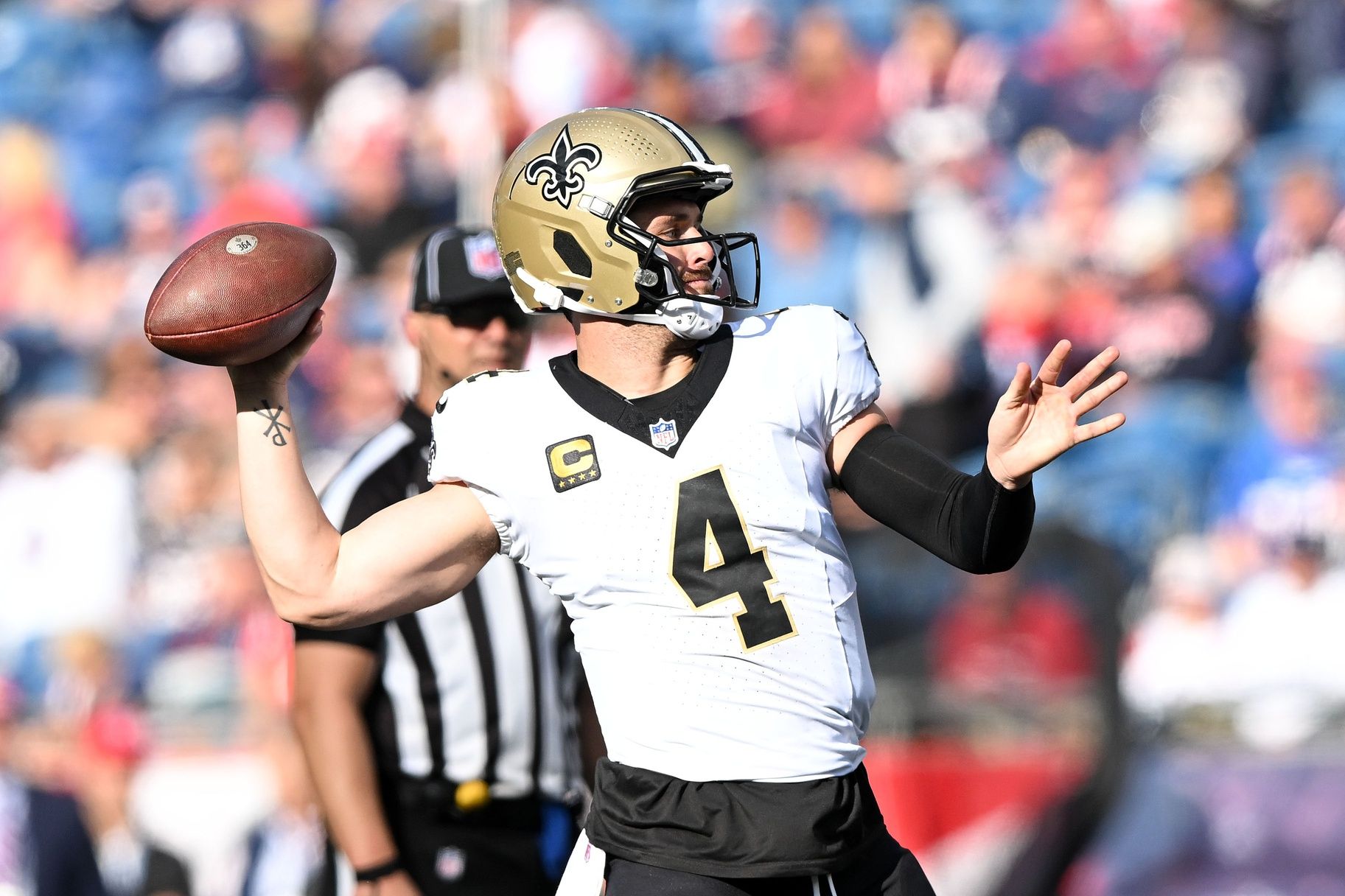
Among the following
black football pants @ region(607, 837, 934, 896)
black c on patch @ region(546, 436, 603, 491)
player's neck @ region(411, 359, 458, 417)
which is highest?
black c on patch @ region(546, 436, 603, 491)

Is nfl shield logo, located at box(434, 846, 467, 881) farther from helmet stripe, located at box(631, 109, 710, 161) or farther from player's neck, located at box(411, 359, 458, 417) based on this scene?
helmet stripe, located at box(631, 109, 710, 161)

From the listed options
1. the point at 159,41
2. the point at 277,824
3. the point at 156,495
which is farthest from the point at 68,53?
the point at 277,824

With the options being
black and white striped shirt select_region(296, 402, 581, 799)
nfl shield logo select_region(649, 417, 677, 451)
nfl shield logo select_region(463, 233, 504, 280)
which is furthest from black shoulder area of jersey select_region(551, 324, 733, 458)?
nfl shield logo select_region(463, 233, 504, 280)

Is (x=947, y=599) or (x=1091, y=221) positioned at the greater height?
(x=1091, y=221)

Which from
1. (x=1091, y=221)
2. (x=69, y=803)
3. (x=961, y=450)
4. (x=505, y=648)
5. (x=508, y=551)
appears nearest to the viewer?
Answer: (x=508, y=551)

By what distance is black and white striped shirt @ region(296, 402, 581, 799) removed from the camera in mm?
3197

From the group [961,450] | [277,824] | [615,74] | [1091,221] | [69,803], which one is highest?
[615,74]

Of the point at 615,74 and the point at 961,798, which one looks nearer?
the point at 961,798

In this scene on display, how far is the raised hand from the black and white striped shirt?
Answer: 1.36 metres

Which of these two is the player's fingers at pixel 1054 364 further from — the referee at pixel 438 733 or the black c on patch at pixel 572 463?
the referee at pixel 438 733

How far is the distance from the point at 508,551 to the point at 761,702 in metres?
0.45

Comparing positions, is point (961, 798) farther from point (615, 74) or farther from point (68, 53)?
point (68, 53)

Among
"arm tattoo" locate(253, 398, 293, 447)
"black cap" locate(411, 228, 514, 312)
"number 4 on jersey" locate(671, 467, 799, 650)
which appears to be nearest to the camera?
"number 4 on jersey" locate(671, 467, 799, 650)

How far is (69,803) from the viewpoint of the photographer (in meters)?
5.01
